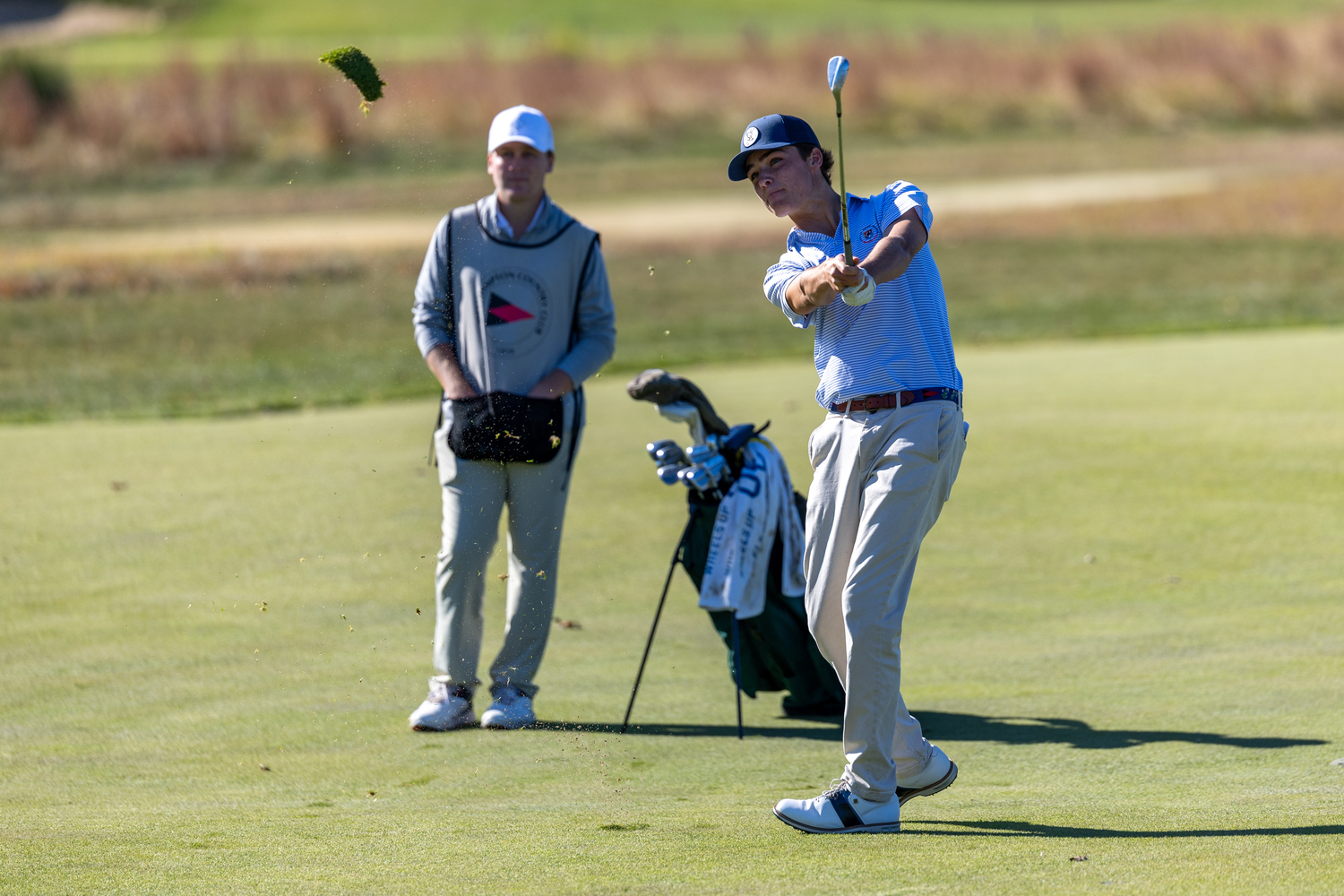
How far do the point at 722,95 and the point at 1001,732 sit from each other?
3590 cm

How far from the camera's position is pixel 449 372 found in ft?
20.1

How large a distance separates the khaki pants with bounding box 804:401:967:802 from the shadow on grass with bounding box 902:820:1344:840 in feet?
0.75

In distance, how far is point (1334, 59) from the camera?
4078 centimetres

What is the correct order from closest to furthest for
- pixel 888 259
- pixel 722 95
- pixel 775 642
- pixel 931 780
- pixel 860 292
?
pixel 860 292 → pixel 888 259 → pixel 931 780 → pixel 775 642 → pixel 722 95

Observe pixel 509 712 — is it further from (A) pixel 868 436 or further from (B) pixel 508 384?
(A) pixel 868 436

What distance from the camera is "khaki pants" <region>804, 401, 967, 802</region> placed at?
4668 millimetres

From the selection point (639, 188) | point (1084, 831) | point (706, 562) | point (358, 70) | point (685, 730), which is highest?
point (639, 188)

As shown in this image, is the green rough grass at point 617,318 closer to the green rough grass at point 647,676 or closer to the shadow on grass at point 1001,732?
the green rough grass at point 647,676

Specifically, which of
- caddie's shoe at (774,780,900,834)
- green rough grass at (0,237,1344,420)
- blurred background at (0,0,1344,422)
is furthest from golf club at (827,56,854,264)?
green rough grass at (0,237,1344,420)

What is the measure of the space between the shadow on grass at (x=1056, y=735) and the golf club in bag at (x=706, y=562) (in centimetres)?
44

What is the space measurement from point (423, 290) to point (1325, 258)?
17.2 meters

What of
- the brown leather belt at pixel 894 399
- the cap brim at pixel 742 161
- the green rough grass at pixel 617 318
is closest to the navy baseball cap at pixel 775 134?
the cap brim at pixel 742 161

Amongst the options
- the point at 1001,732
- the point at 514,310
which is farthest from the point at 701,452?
the point at 1001,732

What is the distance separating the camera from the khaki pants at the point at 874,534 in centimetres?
467
